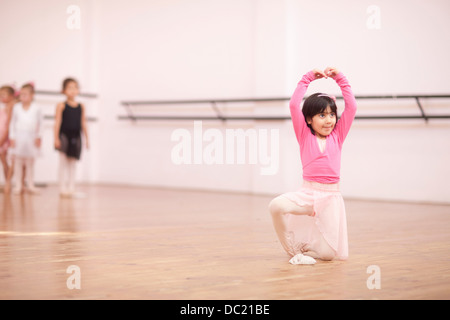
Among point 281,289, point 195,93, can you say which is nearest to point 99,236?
point 281,289

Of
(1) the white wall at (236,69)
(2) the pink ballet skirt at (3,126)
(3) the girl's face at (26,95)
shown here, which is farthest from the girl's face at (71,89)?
(1) the white wall at (236,69)

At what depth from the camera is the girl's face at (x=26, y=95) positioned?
7.24 m

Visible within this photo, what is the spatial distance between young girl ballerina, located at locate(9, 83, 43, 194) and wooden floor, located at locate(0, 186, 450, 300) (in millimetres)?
1805

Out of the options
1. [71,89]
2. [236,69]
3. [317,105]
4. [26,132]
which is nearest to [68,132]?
[71,89]

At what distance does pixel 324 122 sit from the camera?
3049 mm

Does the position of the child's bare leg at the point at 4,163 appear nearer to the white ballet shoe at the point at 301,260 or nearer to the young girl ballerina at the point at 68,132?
the young girl ballerina at the point at 68,132

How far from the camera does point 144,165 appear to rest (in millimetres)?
8477

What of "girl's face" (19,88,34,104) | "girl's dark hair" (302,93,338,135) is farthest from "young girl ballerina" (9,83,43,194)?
"girl's dark hair" (302,93,338,135)

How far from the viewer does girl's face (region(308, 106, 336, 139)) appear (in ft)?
10.00

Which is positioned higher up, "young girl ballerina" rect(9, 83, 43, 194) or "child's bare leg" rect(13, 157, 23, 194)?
"young girl ballerina" rect(9, 83, 43, 194)

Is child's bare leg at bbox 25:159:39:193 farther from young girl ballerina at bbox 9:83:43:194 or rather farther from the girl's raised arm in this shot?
the girl's raised arm

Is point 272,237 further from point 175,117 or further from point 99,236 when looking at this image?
point 175,117

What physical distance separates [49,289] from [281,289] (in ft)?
2.50

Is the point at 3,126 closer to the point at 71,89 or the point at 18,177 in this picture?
the point at 18,177
